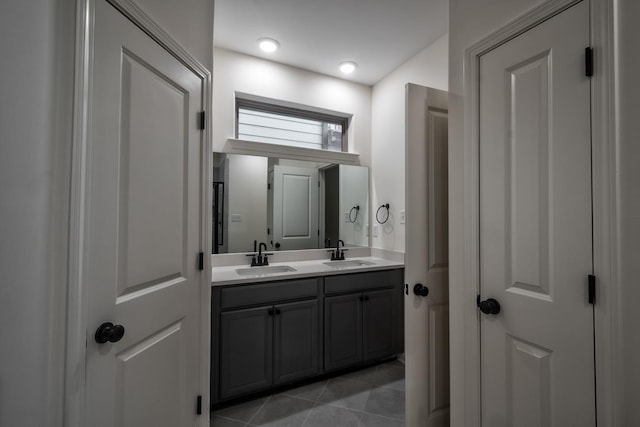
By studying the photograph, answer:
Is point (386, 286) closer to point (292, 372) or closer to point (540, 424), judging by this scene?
point (292, 372)

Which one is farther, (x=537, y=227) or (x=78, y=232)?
(x=537, y=227)

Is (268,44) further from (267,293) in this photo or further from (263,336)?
(263,336)

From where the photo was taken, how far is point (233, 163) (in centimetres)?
246

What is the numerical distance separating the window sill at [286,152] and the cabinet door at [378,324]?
1402mm

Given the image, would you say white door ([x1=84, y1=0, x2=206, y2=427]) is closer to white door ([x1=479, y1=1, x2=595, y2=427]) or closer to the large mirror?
the large mirror

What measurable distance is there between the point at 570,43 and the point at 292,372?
234 cm

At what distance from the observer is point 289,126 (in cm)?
278

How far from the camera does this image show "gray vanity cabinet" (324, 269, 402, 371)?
2.19 meters

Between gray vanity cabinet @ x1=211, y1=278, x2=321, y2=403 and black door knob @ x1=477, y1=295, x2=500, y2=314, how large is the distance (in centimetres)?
121

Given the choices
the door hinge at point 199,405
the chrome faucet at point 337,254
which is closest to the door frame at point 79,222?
the door hinge at point 199,405

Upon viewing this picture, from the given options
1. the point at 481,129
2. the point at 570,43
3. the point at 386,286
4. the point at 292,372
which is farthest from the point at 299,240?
the point at 570,43

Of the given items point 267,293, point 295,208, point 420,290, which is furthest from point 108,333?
point 295,208

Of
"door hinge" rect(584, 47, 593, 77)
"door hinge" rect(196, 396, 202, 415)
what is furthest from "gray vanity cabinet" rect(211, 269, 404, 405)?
"door hinge" rect(584, 47, 593, 77)

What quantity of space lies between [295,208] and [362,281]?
38.3 inches
